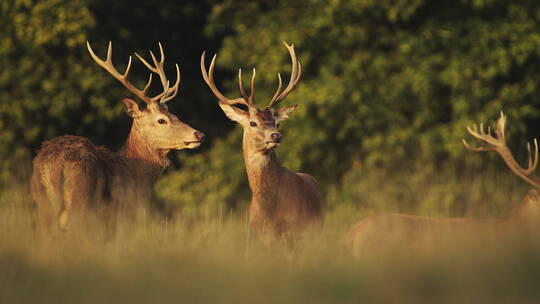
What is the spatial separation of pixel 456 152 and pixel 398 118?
1.04 m

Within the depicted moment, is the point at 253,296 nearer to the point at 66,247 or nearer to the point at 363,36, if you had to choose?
the point at 66,247

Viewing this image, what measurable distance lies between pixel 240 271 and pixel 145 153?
124 inches

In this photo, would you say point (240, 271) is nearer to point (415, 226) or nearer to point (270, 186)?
point (415, 226)

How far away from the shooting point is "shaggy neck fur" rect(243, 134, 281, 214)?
22.4ft

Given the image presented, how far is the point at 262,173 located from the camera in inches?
271

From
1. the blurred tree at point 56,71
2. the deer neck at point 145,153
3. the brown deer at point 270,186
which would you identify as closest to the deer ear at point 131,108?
Result: the deer neck at point 145,153

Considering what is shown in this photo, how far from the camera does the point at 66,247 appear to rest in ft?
17.7

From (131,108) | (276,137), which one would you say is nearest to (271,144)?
(276,137)

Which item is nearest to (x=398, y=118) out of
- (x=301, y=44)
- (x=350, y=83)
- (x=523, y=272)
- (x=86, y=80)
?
(x=350, y=83)

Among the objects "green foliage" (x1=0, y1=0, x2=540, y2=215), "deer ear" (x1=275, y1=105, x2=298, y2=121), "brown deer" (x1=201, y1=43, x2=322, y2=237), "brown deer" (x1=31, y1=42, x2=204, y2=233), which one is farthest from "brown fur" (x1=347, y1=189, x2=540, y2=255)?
"green foliage" (x1=0, y1=0, x2=540, y2=215)

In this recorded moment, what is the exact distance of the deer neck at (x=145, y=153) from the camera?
744 centimetres

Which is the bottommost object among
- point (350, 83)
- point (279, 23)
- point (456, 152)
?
point (456, 152)

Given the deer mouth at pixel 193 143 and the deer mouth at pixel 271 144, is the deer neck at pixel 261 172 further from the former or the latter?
the deer mouth at pixel 193 143

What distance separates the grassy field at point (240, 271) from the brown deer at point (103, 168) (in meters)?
0.30
